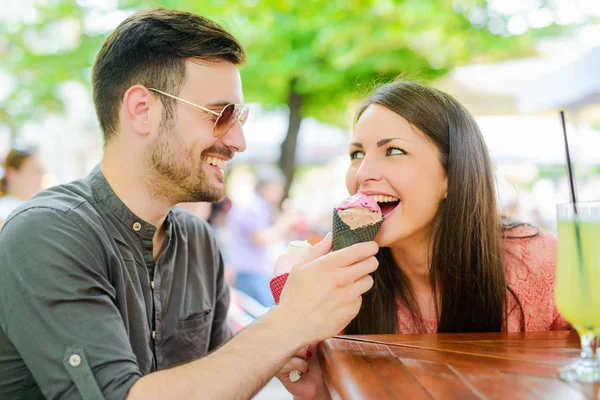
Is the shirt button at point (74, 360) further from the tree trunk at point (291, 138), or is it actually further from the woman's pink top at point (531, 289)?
the tree trunk at point (291, 138)

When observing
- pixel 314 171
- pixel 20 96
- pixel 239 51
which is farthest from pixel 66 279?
pixel 314 171

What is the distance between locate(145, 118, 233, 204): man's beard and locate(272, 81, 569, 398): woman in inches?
27.3

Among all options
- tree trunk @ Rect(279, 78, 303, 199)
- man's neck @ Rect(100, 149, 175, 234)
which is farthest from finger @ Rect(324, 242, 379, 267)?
tree trunk @ Rect(279, 78, 303, 199)

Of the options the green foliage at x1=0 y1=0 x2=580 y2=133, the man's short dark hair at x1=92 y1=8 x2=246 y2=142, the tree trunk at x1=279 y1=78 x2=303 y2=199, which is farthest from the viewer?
the tree trunk at x1=279 y1=78 x2=303 y2=199

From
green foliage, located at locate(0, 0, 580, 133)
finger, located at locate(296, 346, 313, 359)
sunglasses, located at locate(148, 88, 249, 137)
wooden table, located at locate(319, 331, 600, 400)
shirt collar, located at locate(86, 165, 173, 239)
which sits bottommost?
finger, located at locate(296, 346, 313, 359)

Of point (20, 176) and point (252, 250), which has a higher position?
point (20, 176)

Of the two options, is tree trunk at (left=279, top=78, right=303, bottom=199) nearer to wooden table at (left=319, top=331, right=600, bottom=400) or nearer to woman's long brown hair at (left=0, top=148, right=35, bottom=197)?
woman's long brown hair at (left=0, top=148, right=35, bottom=197)

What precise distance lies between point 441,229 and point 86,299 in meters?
1.53

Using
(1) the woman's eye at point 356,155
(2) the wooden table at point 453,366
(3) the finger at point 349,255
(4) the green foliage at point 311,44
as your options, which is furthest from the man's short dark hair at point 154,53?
(4) the green foliage at point 311,44

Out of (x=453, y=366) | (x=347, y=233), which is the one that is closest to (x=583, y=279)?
(x=453, y=366)

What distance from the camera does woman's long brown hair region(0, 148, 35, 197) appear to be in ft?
20.2

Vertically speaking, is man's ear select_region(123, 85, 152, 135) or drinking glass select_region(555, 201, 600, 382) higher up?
man's ear select_region(123, 85, 152, 135)

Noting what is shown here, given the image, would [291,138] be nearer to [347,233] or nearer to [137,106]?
[137,106]

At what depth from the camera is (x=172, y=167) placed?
230cm
